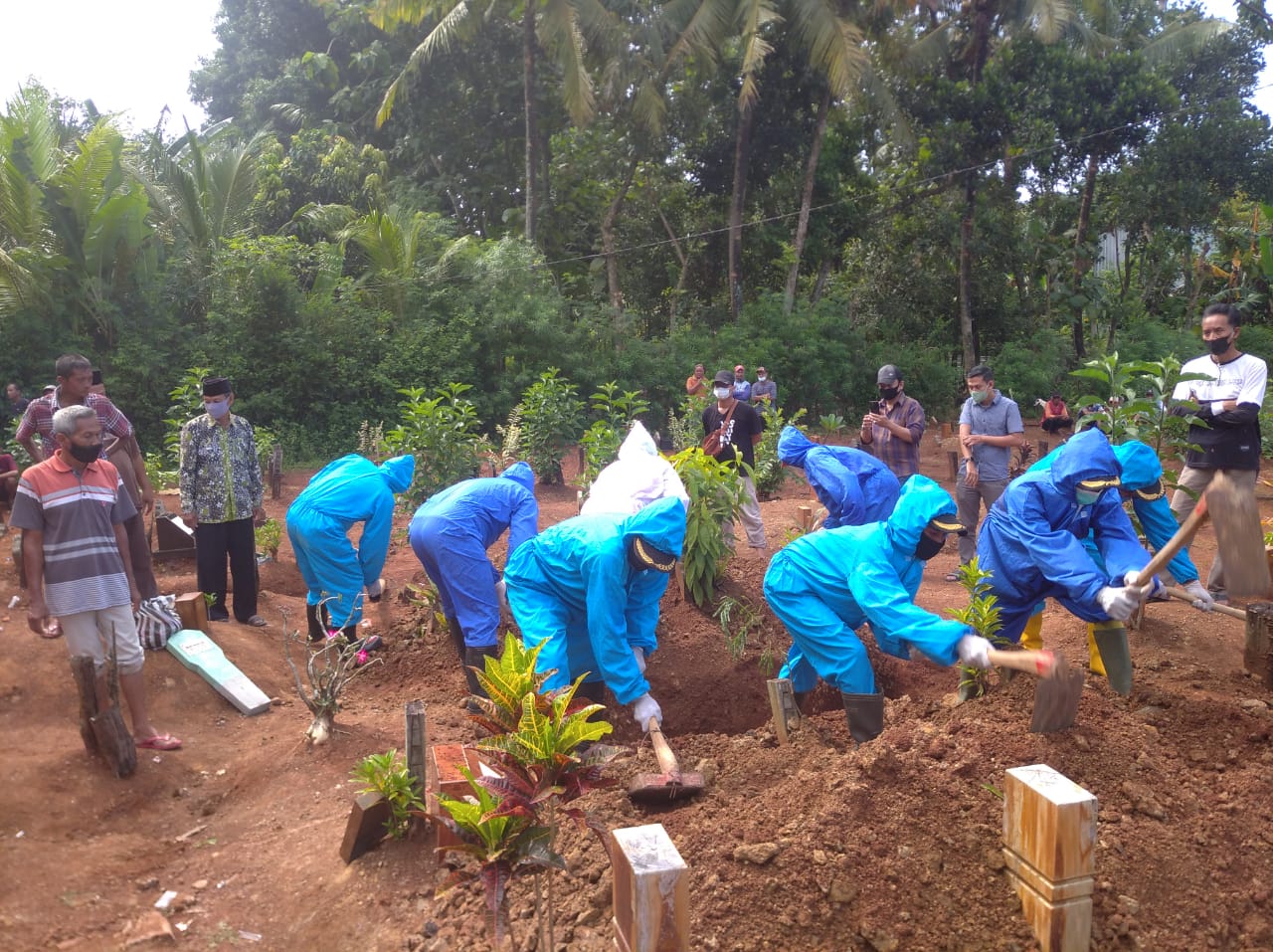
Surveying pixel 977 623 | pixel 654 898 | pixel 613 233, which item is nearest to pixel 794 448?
pixel 977 623

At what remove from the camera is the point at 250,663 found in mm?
5395

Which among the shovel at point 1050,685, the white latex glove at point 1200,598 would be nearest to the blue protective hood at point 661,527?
the shovel at point 1050,685

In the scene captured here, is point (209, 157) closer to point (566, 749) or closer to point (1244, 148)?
point (566, 749)

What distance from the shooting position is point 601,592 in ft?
13.4

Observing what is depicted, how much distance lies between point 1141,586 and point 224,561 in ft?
16.8

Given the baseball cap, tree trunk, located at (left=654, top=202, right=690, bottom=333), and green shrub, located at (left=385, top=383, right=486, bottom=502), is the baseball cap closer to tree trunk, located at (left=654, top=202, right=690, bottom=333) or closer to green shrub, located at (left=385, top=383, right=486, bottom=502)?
green shrub, located at (left=385, top=383, right=486, bottom=502)

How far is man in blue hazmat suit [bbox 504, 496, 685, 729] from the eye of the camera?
405 cm

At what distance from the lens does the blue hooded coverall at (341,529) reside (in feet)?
18.0

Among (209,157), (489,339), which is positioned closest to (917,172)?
(489,339)

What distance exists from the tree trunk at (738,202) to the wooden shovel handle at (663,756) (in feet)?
49.7

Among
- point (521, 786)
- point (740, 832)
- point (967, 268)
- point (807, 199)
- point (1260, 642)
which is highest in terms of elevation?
point (807, 199)

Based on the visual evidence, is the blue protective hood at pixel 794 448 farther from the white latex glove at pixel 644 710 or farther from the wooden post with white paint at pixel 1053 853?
the wooden post with white paint at pixel 1053 853

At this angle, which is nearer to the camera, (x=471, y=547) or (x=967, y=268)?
(x=471, y=547)

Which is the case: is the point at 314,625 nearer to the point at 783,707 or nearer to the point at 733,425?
the point at 783,707
